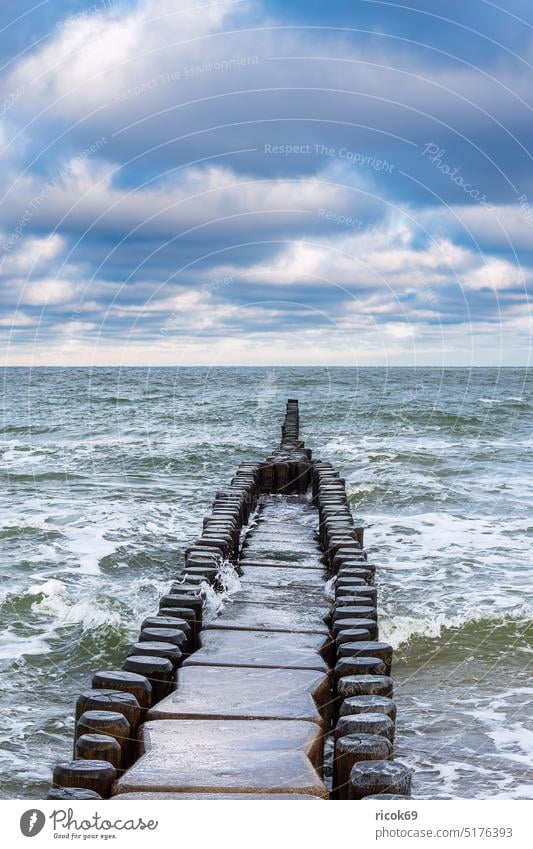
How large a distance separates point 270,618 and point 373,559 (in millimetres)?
6011

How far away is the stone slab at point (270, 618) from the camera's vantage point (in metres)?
7.57

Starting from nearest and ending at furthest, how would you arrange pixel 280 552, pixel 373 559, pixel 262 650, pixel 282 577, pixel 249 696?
pixel 249 696, pixel 262 650, pixel 282 577, pixel 280 552, pixel 373 559

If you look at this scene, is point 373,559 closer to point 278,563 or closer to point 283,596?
point 278,563

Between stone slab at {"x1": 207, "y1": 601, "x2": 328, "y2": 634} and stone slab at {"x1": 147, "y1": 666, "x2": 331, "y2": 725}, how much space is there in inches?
41.2

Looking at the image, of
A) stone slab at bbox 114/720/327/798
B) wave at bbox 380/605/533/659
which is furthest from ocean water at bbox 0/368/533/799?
stone slab at bbox 114/720/327/798

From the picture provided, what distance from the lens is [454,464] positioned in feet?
85.4

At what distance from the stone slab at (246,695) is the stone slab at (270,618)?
1.05m

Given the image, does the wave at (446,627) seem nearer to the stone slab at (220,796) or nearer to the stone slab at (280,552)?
the stone slab at (280,552)

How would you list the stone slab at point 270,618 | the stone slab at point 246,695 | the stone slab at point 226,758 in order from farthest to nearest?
the stone slab at point 270,618 → the stone slab at point 246,695 → the stone slab at point 226,758

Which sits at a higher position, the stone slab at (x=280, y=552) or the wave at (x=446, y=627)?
the stone slab at (x=280, y=552)

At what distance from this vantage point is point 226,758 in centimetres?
495

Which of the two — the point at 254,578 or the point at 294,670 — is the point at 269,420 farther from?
the point at 294,670
